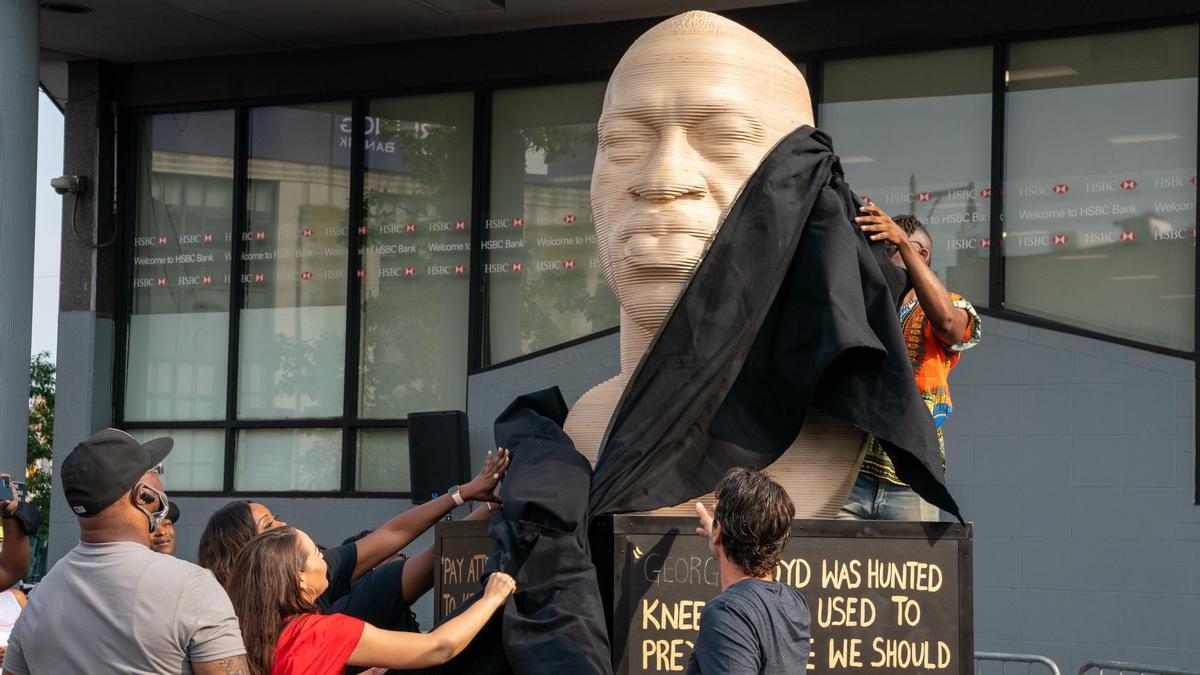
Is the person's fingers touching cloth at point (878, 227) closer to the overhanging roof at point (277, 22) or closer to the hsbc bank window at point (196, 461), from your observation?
the overhanging roof at point (277, 22)

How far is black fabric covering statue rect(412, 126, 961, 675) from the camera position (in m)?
3.88

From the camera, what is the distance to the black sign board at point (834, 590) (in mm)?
3828

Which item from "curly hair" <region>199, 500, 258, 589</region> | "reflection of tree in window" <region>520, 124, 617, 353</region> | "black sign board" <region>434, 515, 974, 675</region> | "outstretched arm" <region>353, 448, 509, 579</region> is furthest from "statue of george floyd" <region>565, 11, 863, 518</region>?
"reflection of tree in window" <region>520, 124, 617, 353</region>

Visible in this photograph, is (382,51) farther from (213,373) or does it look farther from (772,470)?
(772,470)

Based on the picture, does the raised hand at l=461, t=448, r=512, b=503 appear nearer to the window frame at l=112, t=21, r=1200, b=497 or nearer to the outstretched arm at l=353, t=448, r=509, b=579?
the outstretched arm at l=353, t=448, r=509, b=579

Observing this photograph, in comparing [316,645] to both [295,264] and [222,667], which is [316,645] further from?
[295,264]

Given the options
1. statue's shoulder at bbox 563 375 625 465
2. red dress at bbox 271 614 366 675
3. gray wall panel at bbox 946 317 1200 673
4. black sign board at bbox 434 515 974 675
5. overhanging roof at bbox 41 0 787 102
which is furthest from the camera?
overhanging roof at bbox 41 0 787 102

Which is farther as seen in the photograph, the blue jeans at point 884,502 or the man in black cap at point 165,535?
the blue jeans at point 884,502

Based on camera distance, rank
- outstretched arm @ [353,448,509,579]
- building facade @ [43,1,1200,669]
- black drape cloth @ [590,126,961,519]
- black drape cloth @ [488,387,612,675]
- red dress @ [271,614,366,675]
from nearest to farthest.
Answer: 1. red dress @ [271,614,366,675]
2. black drape cloth @ [488,387,612,675]
3. black drape cloth @ [590,126,961,519]
4. outstretched arm @ [353,448,509,579]
5. building facade @ [43,1,1200,669]

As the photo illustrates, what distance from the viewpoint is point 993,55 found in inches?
421

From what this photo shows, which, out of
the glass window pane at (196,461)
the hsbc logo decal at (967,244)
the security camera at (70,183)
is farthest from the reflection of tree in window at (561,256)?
the security camera at (70,183)

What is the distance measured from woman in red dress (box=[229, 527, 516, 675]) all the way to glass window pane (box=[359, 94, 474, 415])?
905 centimetres

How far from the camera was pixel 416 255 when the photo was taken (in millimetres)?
12766

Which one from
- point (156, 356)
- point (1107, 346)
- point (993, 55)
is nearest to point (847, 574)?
point (1107, 346)
